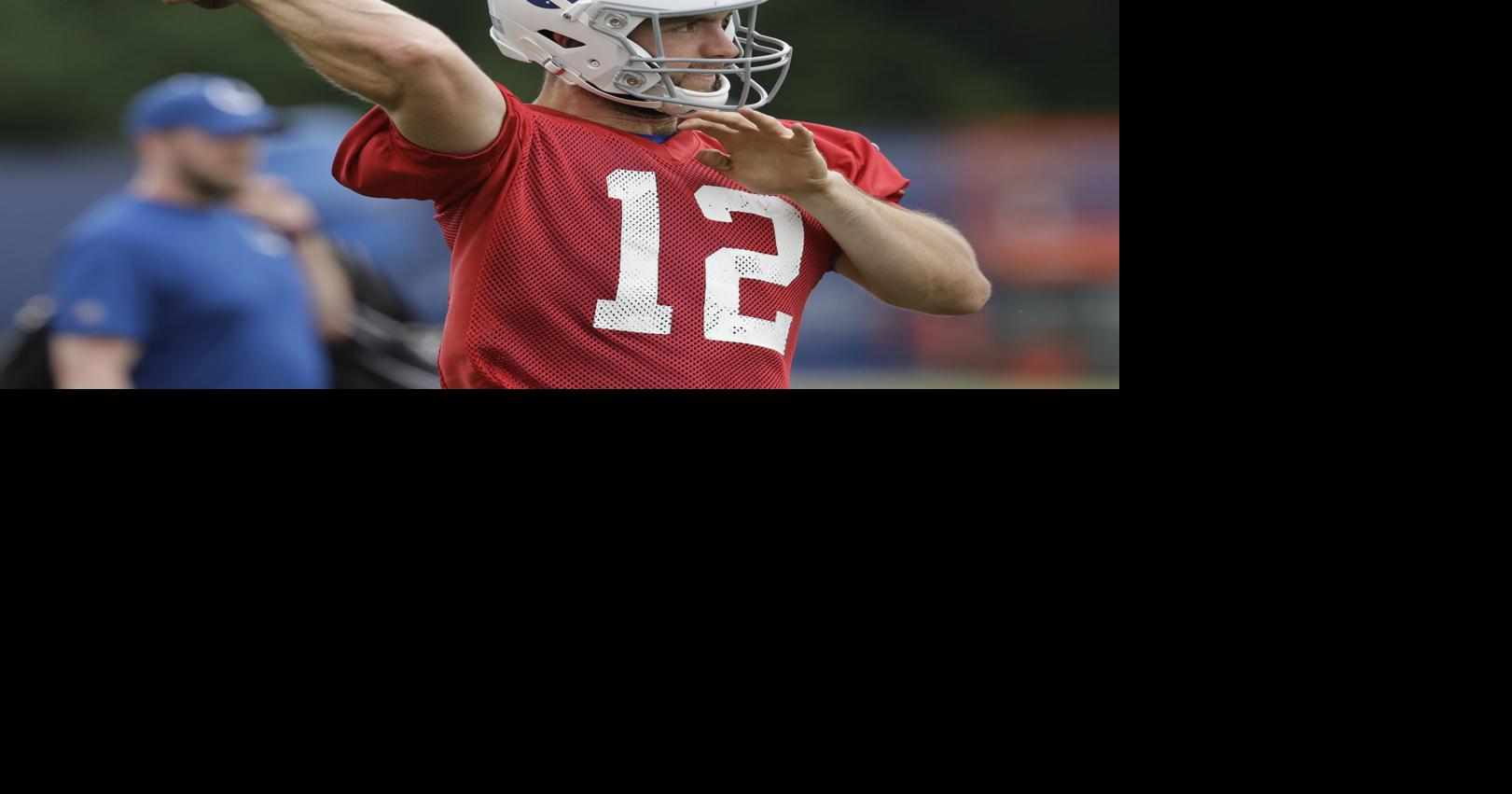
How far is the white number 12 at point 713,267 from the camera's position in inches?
78.8

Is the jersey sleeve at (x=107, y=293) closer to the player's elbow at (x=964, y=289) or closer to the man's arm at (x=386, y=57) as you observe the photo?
the man's arm at (x=386, y=57)

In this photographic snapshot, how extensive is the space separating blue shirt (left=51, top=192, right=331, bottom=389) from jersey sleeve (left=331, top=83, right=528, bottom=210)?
2.26 metres

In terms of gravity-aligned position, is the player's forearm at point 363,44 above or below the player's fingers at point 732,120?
above

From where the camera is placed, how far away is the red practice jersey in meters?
1.95

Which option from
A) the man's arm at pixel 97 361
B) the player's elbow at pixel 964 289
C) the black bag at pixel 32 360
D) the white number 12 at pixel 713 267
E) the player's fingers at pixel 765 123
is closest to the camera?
the player's fingers at pixel 765 123

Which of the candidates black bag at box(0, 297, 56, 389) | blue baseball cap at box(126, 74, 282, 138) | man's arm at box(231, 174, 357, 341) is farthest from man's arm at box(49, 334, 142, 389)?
man's arm at box(231, 174, 357, 341)

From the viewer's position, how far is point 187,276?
4.07 meters

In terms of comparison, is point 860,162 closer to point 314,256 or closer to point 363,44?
point 363,44

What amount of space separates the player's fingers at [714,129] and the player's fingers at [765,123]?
26 mm

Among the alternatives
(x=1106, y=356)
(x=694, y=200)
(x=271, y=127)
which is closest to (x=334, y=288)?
(x=271, y=127)

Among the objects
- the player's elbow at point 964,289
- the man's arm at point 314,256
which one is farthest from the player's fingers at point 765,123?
the man's arm at point 314,256

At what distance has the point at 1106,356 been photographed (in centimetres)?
832

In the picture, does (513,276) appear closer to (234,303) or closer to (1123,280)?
(1123,280)

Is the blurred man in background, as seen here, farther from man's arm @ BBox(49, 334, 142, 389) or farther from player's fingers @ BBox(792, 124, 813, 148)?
player's fingers @ BBox(792, 124, 813, 148)
